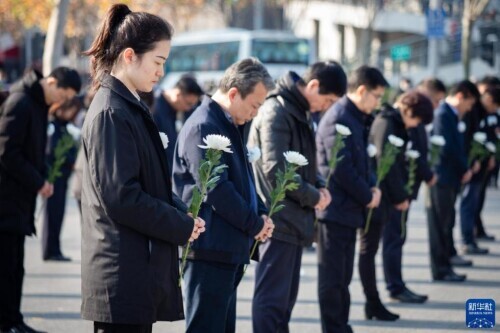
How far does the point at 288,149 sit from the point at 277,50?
35335mm

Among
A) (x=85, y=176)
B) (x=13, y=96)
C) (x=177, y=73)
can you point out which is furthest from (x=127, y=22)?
(x=177, y=73)

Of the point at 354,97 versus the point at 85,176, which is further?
the point at 354,97

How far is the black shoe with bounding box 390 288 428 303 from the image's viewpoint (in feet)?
32.0

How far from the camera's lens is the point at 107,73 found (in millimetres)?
4762

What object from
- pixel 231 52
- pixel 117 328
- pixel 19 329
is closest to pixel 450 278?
pixel 19 329

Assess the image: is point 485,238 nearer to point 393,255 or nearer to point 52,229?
point 393,255

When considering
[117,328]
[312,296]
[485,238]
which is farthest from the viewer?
[485,238]

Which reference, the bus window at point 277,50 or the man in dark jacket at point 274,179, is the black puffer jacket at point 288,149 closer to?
the man in dark jacket at point 274,179

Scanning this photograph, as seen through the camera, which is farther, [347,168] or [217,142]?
Answer: [347,168]

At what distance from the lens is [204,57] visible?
44.9 metres

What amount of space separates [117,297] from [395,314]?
Result: 16.0 feet

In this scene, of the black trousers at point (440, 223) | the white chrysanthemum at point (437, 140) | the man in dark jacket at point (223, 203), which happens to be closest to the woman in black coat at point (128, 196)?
the man in dark jacket at point (223, 203)

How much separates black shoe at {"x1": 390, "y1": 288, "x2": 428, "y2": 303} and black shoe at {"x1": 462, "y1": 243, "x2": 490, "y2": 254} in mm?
3175

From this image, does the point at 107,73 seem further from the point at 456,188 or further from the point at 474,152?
the point at 474,152
